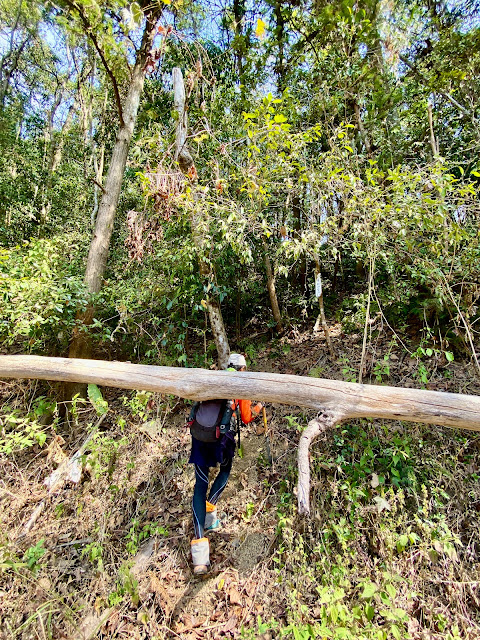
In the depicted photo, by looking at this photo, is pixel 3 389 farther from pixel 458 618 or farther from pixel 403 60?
pixel 403 60

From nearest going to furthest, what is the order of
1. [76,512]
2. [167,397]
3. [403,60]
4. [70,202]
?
[76,512]
[167,397]
[403,60]
[70,202]

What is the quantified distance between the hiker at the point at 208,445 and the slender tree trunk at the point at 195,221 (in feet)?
5.83

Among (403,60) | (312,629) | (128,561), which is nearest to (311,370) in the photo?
(312,629)

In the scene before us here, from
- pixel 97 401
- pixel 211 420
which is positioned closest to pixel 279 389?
pixel 211 420

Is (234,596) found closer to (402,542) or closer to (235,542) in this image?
(235,542)

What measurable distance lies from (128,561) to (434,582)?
293cm

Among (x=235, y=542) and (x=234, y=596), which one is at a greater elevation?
(x=235, y=542)

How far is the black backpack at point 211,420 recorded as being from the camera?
303cm

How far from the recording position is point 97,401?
4.32 m

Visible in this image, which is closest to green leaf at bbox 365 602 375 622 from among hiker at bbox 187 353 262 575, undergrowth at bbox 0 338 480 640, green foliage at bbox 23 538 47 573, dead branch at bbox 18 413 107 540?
undergrowth at bbox 0 338 480 640

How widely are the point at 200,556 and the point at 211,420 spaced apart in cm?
135

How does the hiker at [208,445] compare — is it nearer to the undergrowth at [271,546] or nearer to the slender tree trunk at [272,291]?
the undergrowth at [271,546]

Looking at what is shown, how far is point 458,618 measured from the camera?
253cm

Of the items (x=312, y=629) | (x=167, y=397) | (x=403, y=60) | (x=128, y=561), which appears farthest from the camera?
(x=403, y=60)
